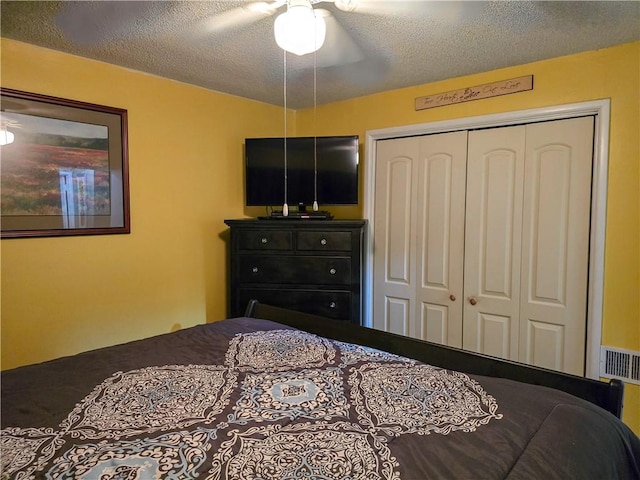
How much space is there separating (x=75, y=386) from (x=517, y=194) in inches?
99.4

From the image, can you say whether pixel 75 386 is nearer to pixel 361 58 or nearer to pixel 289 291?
pixel 289 291

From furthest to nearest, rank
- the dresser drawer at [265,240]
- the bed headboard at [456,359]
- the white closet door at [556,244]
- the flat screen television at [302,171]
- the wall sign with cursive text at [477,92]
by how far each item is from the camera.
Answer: the flat screen television at [302,171] → the dresser drawer at [265,240] → the wall sign with cursive text at [477,92] → the white closet door at [556,244] → the bed headboard at [456,359]

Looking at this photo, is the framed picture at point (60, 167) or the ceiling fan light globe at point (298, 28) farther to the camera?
the framed picture at point (60, 167)

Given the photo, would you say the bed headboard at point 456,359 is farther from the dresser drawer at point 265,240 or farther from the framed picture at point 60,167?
the framed picture at point 60,167

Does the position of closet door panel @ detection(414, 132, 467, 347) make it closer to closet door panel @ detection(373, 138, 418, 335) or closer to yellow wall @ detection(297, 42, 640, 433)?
closet door panel @ detection(373, 138, 418, 335)

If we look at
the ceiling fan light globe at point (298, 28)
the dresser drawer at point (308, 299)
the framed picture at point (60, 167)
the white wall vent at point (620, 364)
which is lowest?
the white wall vent at point (620, 364)

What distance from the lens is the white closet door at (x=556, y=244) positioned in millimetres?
2295

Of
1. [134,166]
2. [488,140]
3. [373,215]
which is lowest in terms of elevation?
[373,215]

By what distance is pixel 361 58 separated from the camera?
2352 millimetres

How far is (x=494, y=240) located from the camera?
2607mm

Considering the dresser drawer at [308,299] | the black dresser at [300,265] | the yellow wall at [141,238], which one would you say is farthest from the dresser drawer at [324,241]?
the yellow wall at [141,238]

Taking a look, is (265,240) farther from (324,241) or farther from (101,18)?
(101,18)

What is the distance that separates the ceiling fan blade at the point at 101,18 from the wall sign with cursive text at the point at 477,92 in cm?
183

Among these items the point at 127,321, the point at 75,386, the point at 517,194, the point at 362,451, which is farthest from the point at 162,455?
the point at 517,194
